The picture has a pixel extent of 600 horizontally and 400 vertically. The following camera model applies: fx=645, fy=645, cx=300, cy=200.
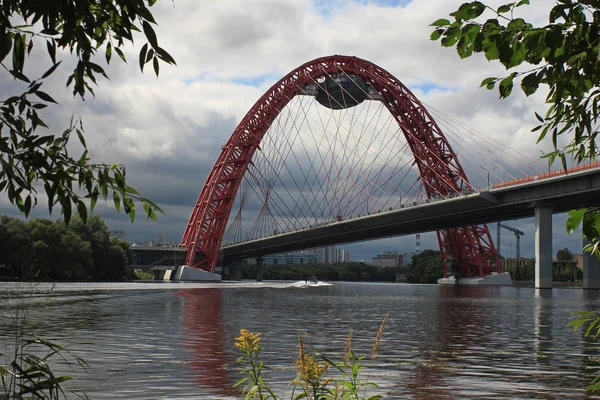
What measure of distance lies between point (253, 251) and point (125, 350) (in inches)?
4195

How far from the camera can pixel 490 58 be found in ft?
12.7

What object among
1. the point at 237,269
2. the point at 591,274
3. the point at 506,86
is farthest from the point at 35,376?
the point at 237,269

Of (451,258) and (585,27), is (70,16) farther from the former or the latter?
(451,258)

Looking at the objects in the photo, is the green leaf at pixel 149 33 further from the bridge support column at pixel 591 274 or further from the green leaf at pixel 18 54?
the bridge support column at pixel 591 274

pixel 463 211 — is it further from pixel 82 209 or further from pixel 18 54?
pixel 18 54

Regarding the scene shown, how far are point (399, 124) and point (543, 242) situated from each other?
33662 mm

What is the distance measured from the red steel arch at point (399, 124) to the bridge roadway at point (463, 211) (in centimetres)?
663

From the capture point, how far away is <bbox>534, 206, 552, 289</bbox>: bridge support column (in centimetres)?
6481

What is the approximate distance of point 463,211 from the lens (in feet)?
244

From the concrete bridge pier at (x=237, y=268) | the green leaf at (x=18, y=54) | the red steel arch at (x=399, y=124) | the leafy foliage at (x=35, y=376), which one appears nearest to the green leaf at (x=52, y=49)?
the green leaf at (x=18, y=54)

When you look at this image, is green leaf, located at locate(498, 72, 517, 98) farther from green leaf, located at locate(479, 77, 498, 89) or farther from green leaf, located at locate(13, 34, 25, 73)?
green leaf, located at locate(13, 34, 25, 73)

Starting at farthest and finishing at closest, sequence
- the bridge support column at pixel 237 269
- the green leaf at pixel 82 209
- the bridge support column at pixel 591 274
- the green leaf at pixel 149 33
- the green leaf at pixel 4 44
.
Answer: the bridge support column at pixel 237 269, the bridge support column at pixel 591 274, the green leaf at pixel 82 209, the green leaf at pixel 149 33, the green leaf at pixel 4 44

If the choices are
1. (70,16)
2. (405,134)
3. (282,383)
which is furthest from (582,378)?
(405,134)

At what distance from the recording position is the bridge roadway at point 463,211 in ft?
200
